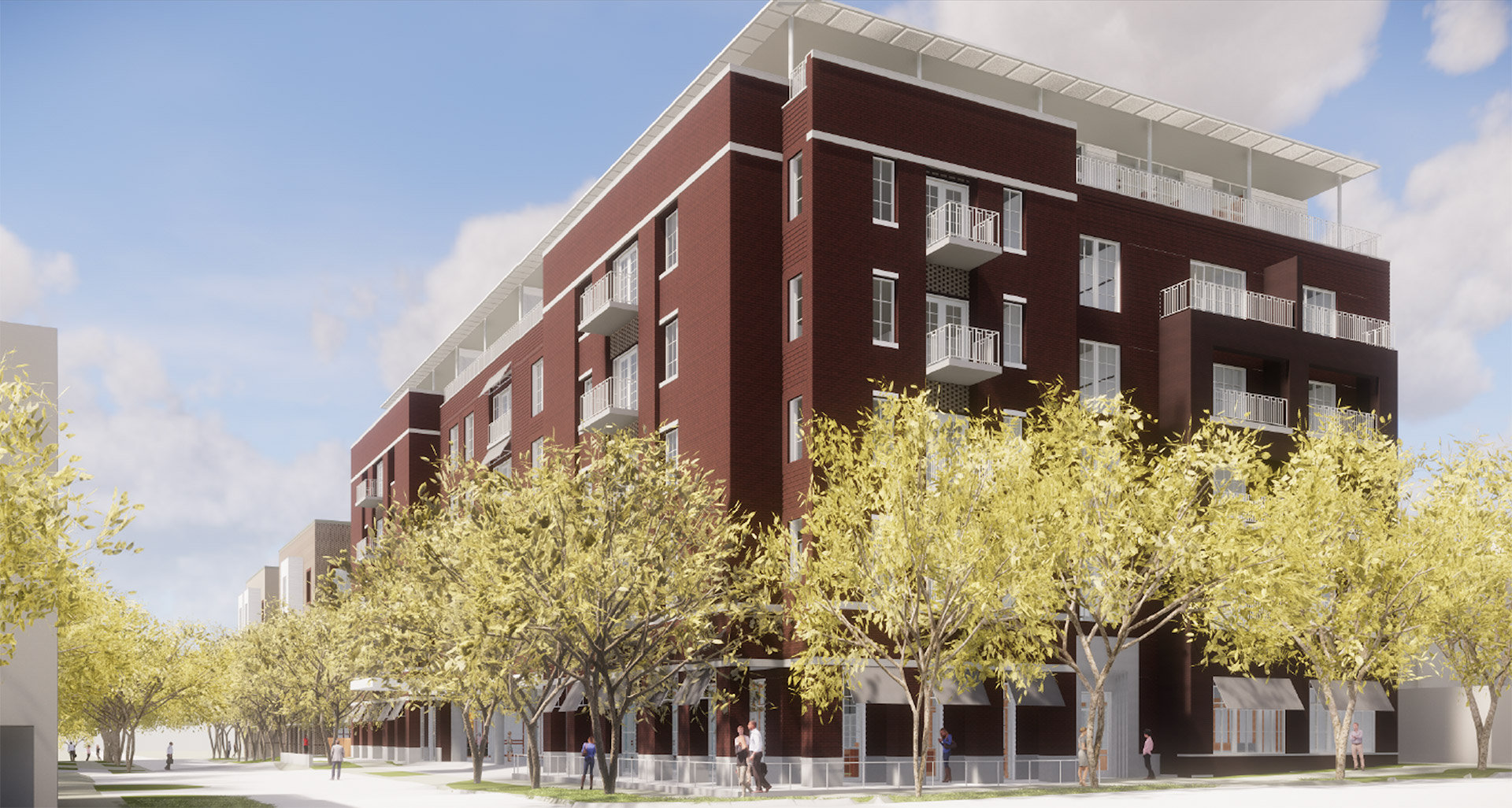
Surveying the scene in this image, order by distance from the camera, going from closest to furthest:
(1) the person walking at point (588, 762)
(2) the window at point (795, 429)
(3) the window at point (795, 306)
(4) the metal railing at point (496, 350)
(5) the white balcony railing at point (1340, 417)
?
(2) the window at point (795, 429) → (1) the person walking at point (588, 762) → (3) the window at point (795, 306) → (5) the white balcony railing at point (1340, 417) → (4) the metal railing at point (496, 350)

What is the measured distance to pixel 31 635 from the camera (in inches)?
1230

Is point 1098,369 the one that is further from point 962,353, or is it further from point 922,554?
point 922,554

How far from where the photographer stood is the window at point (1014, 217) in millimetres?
44625

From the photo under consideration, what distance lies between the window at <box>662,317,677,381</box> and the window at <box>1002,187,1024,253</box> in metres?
11.4

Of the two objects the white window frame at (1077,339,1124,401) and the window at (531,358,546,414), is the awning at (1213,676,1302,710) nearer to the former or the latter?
the white window frame at (1077,339,1124,401)

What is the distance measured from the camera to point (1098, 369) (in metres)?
47.0

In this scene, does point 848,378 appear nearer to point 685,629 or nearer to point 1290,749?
point 685,629

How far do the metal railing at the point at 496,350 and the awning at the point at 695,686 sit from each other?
78.7ft

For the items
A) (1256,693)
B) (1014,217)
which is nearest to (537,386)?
(1014,217)

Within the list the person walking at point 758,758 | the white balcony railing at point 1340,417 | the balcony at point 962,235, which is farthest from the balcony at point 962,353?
the white balcony railing at point 1340,417

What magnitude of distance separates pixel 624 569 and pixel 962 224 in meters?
17.0

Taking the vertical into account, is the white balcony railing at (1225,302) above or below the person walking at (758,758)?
above

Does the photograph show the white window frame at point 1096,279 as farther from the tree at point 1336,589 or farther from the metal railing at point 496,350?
the metal railing at point 496,350

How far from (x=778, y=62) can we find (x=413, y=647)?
2277 cm
